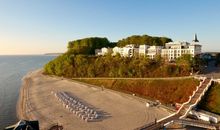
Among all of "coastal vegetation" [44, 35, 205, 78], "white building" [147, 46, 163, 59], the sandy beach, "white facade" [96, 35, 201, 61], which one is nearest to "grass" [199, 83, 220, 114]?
the sandy beach

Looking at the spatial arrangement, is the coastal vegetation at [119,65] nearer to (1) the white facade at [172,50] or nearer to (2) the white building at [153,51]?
(1) the white facade at [172,50]

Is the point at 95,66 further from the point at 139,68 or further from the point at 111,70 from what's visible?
the point at 139,68

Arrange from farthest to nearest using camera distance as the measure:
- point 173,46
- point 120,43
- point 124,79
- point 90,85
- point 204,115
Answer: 1. point 120,43
2. point 173,46
3. point 90,85
4. point 124,79
5. point 204,115

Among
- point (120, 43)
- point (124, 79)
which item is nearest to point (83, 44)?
point (120, 43)

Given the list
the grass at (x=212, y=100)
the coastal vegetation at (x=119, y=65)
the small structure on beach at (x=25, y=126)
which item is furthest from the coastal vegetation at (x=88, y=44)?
the small structure on beach at (x=25, y=126)

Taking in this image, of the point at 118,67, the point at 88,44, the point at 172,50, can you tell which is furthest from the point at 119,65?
the point at 88,44

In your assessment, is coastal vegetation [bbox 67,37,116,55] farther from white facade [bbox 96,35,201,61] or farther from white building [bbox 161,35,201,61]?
white building [bbox 161,35,201,61]

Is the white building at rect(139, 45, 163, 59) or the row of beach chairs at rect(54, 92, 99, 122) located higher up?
the white building at rect(139, 45, 163, 59)
